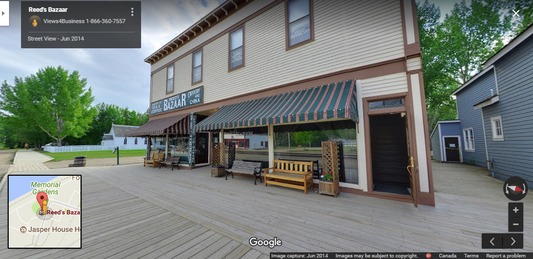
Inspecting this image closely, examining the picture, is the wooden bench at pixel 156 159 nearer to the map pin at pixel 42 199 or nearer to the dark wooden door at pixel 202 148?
the dark wooden door at pixel 202 148

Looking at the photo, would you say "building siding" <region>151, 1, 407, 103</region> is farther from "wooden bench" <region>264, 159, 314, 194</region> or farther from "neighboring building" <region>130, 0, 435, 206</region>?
"wooden bench" <region>264, 159, 314, 194</region>

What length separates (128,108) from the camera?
54250mm

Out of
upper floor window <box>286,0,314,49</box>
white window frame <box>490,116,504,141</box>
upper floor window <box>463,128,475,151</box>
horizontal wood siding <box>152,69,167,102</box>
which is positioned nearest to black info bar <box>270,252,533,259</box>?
upper floor window <box>286,0,314,49</box>

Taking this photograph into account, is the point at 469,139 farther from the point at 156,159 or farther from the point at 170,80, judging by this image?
the point at 156,159

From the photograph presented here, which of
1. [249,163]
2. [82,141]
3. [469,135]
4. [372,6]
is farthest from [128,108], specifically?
[469,135]

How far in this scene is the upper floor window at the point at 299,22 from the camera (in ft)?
21.2

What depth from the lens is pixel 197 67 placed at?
10.5 meters

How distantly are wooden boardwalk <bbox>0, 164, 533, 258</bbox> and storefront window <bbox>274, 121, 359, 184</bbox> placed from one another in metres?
0.97

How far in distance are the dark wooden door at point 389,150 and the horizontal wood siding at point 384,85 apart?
266 cm

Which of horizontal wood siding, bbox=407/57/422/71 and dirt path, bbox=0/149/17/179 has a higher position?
horizontal wood siding, bbox=407/57/422/71

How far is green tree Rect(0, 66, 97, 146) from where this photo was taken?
26.8 meters

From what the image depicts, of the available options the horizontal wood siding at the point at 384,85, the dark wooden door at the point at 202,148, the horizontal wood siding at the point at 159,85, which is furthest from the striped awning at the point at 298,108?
the horizontal wood siding at the point at 159,85

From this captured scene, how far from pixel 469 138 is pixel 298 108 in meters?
14.9

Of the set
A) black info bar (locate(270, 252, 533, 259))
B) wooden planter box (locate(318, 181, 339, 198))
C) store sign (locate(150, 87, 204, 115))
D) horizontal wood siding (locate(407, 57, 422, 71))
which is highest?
store sign (locate(150, 87, 204, 115))
